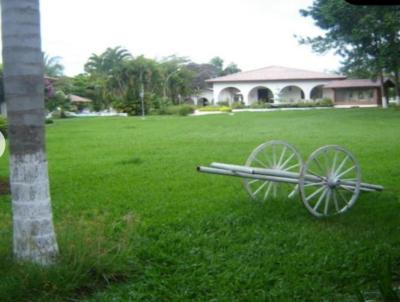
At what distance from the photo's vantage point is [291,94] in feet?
185

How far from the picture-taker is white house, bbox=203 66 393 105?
49906 millimetres

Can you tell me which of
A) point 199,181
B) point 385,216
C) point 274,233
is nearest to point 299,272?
point 274,233

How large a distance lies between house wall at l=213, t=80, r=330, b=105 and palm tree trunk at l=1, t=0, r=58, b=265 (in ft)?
169

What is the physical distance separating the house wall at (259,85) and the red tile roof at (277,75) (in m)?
0.44

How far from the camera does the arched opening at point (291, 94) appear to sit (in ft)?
182

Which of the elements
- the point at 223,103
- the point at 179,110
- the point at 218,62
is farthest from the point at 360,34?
the point at 218,62

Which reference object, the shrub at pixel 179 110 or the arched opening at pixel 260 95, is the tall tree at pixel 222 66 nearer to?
the arched opening at pixel 260 95

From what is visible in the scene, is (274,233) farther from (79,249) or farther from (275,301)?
(79,249)

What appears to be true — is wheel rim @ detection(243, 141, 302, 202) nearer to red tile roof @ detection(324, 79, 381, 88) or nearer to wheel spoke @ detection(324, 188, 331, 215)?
wheel spoke @ detection(324, 188, 331, 215)

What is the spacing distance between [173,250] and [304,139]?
36.4 ft

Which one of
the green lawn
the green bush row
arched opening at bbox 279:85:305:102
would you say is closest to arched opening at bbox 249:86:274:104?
arched opening at bbox 279:85:305:102

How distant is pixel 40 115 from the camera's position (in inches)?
150

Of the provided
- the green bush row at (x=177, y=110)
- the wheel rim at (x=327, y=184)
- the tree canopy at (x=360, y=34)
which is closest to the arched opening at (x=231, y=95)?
the green bush row at (x=177, y=110)

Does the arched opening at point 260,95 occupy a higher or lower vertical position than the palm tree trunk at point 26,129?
higher
